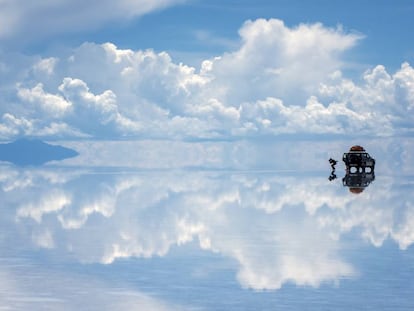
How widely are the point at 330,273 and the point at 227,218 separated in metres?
27.2

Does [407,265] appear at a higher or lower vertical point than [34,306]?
higher

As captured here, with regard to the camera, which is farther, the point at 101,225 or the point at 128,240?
the point at 101,225

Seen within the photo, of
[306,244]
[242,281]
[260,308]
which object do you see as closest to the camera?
[260,308]

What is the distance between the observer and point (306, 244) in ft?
143

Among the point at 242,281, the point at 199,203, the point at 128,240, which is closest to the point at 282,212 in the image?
the point at 199,203

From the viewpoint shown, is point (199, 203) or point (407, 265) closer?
point (407, 265)

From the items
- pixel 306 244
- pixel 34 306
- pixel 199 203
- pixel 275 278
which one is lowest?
pixel 34 306

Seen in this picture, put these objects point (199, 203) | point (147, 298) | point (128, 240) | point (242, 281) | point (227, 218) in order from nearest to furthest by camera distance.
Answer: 1. point (147, 298)
2. point (242, 281)
3. point (128, 240)
4. point (227, 218)
5. point (199, 203)

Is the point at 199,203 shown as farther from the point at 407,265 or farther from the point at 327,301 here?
the point at 327,301

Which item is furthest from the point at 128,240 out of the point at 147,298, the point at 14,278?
the point at 147,298

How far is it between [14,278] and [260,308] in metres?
11.1

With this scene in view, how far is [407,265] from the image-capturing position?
3553cm

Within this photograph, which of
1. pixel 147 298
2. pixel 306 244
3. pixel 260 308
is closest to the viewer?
pixel 260 308

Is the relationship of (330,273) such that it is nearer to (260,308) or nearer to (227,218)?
(260,308)
